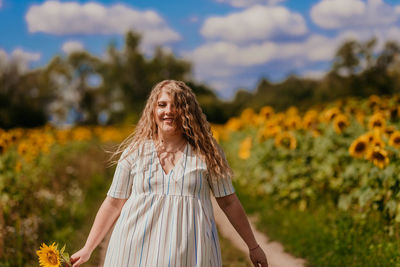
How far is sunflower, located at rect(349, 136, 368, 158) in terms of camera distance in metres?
4.70

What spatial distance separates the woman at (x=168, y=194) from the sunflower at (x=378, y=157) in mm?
2434

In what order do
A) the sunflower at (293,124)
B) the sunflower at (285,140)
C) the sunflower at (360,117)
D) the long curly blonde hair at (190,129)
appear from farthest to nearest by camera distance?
the sunflower at (293,124) < the sunflower at (285,140) < the sunflower at (360,117) < the long curly blonde hair at (190,129)

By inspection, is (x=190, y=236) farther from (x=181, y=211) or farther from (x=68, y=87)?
(x=68, y=87)

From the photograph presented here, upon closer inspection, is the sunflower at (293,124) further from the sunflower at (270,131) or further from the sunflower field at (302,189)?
the sunflower at (270,131)

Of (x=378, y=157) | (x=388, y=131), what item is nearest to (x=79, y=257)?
(x=378, y=157)

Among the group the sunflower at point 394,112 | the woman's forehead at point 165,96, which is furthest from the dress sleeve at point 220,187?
the sunflower at point 394,112

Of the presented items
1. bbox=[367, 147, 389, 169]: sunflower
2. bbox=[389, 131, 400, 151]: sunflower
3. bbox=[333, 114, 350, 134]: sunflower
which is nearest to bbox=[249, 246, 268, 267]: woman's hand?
bbox=[367, 147, 389, 169]: sunflower

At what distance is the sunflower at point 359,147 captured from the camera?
470 cm

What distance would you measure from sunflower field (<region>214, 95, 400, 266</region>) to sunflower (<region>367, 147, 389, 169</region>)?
0.03 feet

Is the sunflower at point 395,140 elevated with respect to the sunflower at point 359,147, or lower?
elevated

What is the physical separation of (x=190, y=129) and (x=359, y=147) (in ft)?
9.36

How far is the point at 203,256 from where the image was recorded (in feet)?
7.54

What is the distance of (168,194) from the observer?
7.69 ft

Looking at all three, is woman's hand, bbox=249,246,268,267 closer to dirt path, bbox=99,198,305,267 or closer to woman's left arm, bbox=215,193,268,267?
woman's left arm, bbox=215,193,268,267
